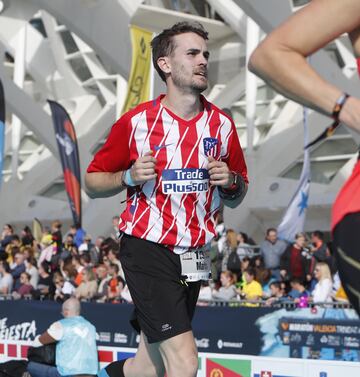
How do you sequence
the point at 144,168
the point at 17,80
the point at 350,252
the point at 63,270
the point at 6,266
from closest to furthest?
the point at 350,252
the point at 144,168
the point at 63,270
the point at 6,266
the point at 17,80

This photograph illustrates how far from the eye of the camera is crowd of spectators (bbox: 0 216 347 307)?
12648mm

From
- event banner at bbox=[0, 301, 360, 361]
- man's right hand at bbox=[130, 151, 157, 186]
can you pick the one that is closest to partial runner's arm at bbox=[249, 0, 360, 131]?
man's right hand at bbox=[130, 151, 157, 186]

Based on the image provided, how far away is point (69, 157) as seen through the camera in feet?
68.7

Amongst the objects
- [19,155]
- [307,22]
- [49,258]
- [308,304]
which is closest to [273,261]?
[308,304]

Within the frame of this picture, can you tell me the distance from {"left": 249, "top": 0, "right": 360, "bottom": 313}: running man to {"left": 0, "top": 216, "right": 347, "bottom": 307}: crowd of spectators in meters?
7.54

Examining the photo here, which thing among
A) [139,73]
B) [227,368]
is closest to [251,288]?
[227,368]

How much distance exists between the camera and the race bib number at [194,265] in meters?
5.41

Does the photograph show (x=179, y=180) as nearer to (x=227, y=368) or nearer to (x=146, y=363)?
(x=146, y=363)

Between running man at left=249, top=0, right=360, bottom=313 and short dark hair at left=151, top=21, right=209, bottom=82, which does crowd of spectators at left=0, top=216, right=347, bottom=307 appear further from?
running man at left=249, top=0, right=360, bottom=313

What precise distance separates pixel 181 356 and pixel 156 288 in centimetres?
38

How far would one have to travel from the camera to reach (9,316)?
1192cm

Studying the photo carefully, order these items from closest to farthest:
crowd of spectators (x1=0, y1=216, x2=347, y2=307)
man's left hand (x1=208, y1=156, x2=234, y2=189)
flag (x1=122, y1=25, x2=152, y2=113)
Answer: man's left hand (x1=208, y1=156, x2=234, y2=189)
crowd of spectators (x1=0, y1=216, x2=347, y2=307)
flag (x1=122, y1=25, x2=152, y2=113)

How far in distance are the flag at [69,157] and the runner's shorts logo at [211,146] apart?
15080mm

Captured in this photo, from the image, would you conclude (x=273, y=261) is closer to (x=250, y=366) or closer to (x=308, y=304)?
(x=308, y=304)
